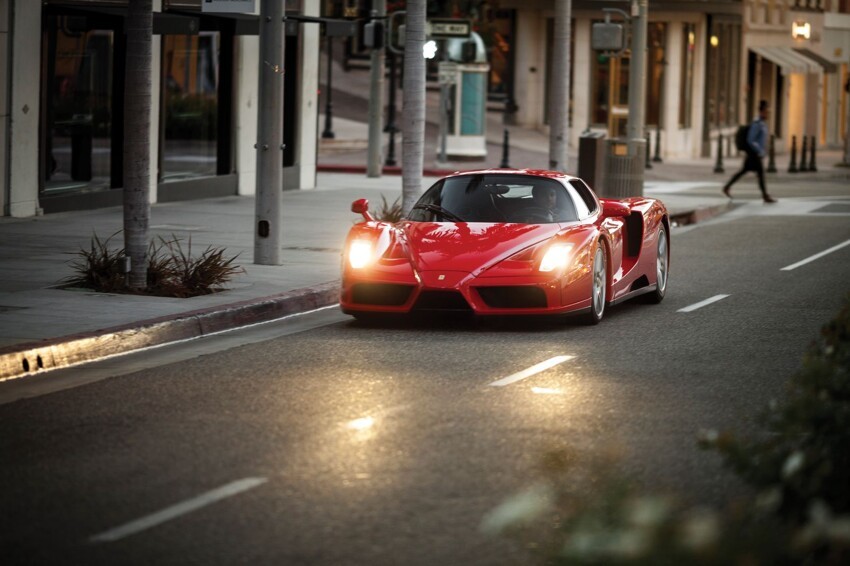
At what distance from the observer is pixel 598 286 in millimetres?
13234

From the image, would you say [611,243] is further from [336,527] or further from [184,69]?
[184,69]

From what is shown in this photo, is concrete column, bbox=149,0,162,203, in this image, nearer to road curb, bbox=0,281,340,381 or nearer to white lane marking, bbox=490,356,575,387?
road curb, bbox=0,281,340,381

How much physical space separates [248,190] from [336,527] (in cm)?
2278

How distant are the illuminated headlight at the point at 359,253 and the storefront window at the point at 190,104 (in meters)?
13.6

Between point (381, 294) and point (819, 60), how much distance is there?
52304 mm

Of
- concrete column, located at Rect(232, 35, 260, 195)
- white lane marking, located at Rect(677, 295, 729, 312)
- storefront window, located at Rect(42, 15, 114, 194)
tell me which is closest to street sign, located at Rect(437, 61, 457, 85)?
concrete column, located at Rect(232, 35, 260, 195)

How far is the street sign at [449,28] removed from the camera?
31.1 meters

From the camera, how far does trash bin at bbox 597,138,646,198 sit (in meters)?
27.0

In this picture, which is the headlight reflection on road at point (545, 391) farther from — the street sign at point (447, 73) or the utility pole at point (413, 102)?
the street sign at point (447, 73)

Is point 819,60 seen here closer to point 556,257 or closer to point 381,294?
point 556,257

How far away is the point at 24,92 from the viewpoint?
21578 millimetres

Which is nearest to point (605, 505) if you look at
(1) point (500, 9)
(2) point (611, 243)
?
(2) point (611, 243)

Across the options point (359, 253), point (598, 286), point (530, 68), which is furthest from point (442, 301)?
point (530, 68)

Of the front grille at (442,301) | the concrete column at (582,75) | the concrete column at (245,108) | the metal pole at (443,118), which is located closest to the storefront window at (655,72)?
the concrete column at (582,75)
